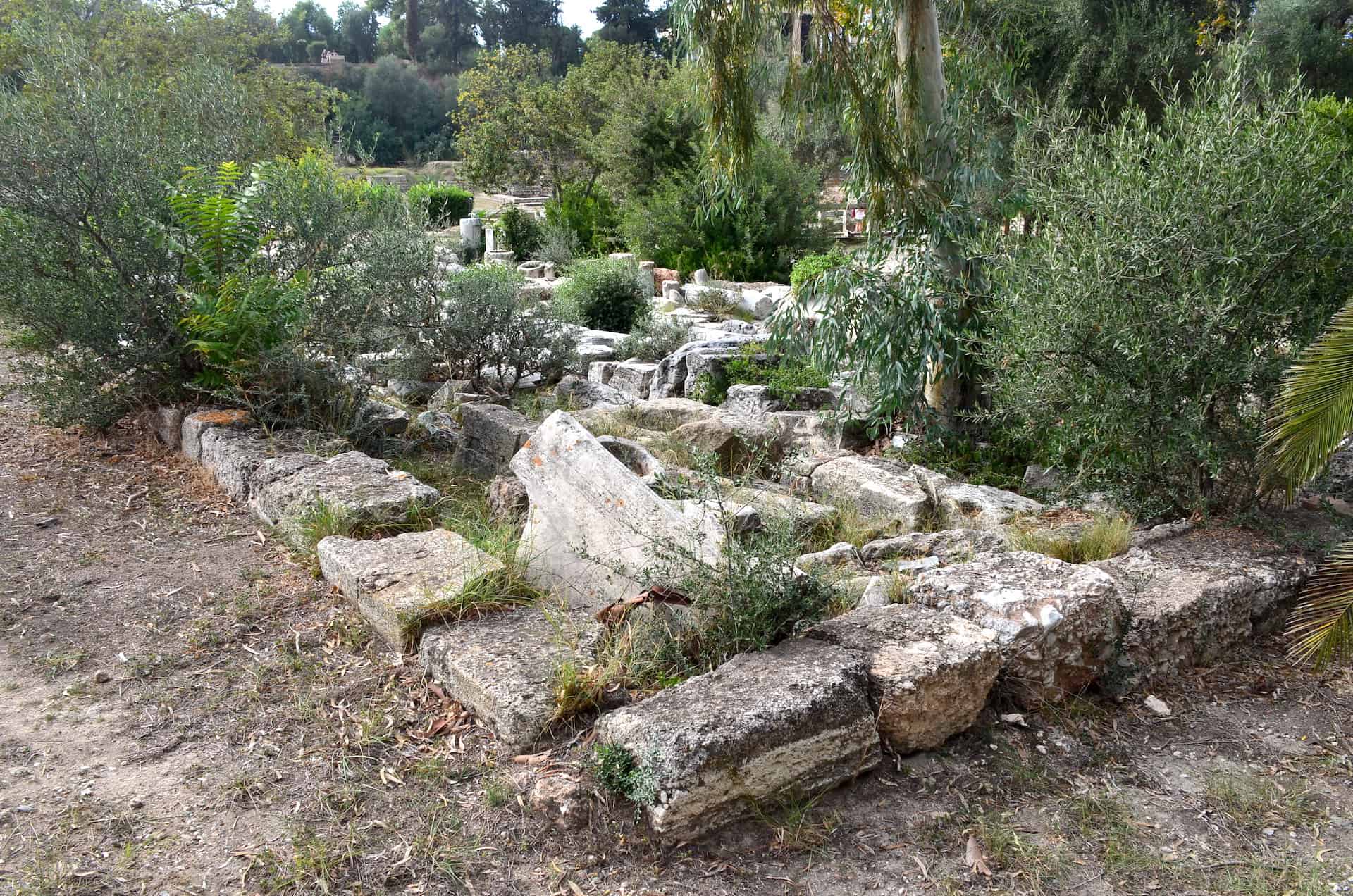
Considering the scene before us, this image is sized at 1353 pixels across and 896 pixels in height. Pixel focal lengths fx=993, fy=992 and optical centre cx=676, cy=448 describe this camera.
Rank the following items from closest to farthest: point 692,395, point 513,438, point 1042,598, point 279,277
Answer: point 1042,598, point 513,438, point 279,277, point 692,395

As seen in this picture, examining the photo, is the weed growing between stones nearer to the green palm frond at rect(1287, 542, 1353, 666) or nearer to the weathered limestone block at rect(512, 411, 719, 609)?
the green palm frond at rect(1287, 542, 1353, 666)

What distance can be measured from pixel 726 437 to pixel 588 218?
45.8ft

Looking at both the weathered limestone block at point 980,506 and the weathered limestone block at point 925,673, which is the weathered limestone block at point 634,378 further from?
the weathered limestone block at point 925,673

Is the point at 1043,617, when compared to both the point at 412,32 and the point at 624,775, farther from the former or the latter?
the point at 412,32

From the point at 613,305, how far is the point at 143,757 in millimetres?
9450

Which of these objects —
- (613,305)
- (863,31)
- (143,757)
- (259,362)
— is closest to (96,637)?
(143,757)

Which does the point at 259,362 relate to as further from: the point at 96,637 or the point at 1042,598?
the point at 1042,598

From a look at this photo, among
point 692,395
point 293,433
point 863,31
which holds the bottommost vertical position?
point 692,395

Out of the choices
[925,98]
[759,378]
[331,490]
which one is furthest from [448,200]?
[331,490]

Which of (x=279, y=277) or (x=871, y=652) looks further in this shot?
(x=279, y=277)

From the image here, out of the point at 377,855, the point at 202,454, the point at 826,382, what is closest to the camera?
the point at 377,855

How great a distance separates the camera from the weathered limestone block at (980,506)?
5.09m

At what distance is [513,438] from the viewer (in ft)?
21.0

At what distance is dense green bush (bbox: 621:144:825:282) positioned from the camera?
52.5 ft
